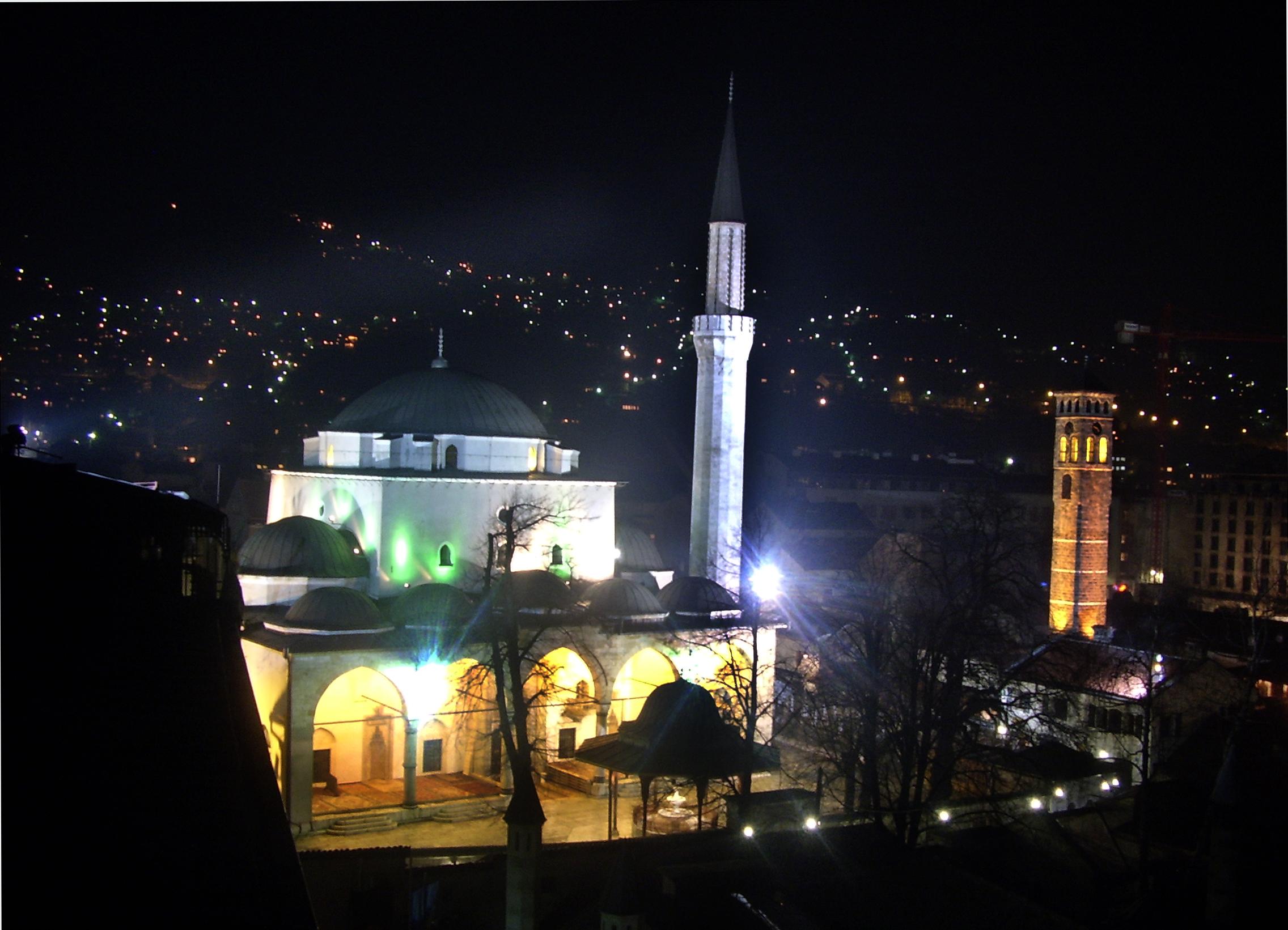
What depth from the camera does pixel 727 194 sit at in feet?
88.3

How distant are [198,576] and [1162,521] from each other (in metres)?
51.1

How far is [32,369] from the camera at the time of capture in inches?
1404

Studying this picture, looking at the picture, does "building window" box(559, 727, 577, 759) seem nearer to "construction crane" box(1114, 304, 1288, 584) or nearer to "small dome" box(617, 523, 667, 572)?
"small dome" box(617, 523, 667, 572)

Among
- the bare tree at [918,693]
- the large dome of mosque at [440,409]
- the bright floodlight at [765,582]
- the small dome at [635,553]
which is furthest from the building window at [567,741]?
the large dome of mosque at [440,409]

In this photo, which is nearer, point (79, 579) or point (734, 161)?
point (79, 579)

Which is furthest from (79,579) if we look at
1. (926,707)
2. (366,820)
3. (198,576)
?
(366,820)

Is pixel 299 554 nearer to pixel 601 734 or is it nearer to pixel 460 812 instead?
pixel 460 812

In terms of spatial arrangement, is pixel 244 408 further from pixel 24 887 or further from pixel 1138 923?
pixel 24 887

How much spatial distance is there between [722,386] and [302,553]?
9685 millimetres

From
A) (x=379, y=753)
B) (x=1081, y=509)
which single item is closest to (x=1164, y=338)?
(x=1081, y=509)

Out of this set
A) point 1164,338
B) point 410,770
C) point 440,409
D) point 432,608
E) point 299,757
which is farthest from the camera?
point 1164,338

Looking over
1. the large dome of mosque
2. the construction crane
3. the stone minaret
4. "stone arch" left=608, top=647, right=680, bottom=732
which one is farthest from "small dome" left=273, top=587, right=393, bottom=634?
the construction crane

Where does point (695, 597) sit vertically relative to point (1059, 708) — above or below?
above

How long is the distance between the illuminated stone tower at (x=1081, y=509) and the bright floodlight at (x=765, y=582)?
8.51 m
